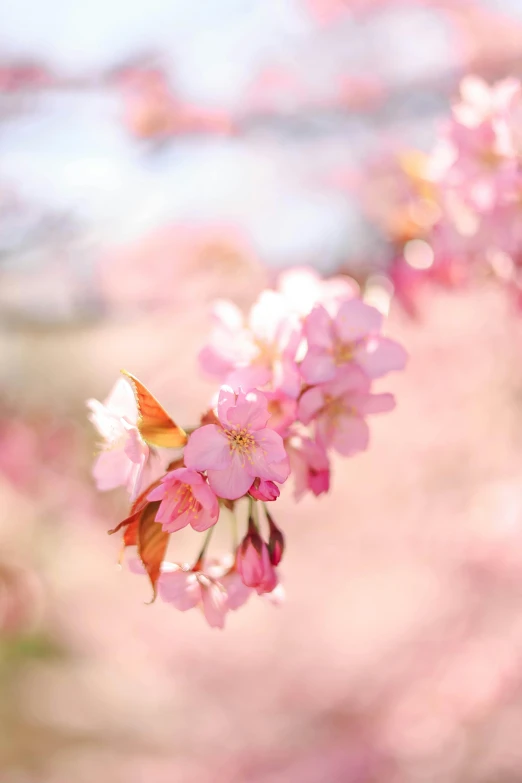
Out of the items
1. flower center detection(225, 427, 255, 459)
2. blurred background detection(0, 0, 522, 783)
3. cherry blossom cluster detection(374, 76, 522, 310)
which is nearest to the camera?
flower center detection(225, 427, 255, 459)

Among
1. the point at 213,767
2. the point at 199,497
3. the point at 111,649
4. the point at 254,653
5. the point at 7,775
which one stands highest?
the point at 111,649

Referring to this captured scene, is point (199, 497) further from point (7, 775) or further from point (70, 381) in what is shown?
point (70, 381)

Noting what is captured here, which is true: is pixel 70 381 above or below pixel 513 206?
above

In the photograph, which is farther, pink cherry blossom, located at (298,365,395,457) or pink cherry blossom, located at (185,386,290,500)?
pink cherry blossom, located at (298,365,395,457)

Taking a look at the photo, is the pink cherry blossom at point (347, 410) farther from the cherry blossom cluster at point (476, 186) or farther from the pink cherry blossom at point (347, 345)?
the cherry blossom cluster at point (476, 186)

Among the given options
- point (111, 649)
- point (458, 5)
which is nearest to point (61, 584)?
point (111, 649)

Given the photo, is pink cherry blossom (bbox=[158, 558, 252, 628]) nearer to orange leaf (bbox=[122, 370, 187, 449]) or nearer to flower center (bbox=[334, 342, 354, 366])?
orange leaf (bbox=[122, 370, 187, 449])

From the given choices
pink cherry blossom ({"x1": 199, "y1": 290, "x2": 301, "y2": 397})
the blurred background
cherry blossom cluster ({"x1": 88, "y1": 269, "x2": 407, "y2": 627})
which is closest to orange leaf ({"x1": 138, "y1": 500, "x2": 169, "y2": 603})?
cherry blossom cluster ({"x1": 88, "y1": 269, "x2": 407, "y2": 627})
